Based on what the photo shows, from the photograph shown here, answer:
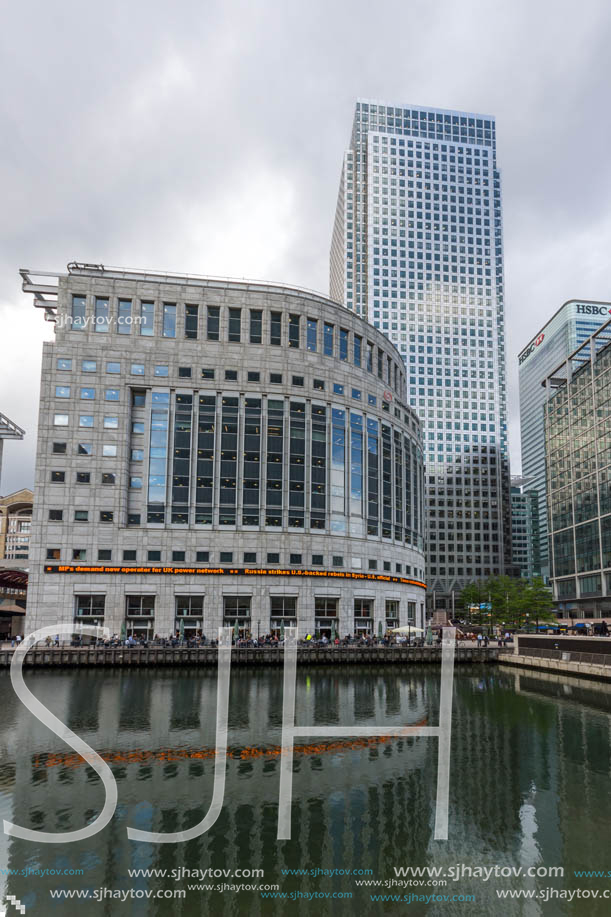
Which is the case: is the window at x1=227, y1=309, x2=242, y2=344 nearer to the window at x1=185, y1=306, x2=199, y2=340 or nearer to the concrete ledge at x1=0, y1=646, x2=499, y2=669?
the window at x1=185, y1=306, x2=199, y2=340

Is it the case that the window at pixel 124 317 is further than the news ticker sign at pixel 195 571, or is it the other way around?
the window at pixel 124 317

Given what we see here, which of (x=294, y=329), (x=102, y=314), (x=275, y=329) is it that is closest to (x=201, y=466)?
(x=275, y=329)

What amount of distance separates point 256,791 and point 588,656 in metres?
53.0

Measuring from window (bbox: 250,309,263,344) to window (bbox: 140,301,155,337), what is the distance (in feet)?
51.4

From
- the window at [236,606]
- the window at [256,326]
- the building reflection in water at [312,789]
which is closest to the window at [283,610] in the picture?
the window at [236,606]

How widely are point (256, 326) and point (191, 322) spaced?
34.2 ft

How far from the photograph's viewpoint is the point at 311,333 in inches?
4375

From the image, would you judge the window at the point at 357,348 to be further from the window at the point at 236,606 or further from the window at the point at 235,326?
the window at the point at 236,606

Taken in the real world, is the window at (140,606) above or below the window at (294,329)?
below

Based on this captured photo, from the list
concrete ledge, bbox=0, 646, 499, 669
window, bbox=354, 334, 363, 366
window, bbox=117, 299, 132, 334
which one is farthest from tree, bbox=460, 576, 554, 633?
window, bbox=117, 299, 132, 334

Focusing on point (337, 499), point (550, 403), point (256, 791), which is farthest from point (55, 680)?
point (550, 403)

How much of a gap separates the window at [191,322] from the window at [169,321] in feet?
6.65

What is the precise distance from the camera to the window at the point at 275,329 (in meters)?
108

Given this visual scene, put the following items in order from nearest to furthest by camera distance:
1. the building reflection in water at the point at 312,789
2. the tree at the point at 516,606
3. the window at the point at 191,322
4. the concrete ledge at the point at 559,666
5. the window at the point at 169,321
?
the building reflection in water at the point at 312,789
the concrete ledge at the point at 559,666
the window at the point at 169,321
the window at the point at 191,322
the tree at the point at 516,606
